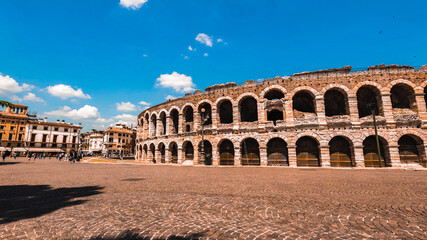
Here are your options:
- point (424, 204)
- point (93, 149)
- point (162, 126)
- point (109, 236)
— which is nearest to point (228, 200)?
point (109, 236)

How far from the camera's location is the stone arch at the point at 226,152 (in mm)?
23042

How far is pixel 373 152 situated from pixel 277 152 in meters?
9.19

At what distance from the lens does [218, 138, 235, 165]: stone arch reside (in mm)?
23042

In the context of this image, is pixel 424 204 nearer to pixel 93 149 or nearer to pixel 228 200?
pixel 228 200

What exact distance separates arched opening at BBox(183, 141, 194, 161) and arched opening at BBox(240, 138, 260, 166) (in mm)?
7575

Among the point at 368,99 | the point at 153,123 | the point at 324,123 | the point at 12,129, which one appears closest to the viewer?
the point at 324,123

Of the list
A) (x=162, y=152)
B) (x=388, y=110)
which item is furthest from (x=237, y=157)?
(x=388, y=110)

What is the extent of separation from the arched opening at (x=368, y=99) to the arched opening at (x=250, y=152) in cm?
1263

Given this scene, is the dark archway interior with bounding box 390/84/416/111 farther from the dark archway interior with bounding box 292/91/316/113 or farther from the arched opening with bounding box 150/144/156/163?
the arched opening with bounding box 150/144/156/163

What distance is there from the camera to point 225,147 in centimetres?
2364

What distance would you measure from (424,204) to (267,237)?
208 inches

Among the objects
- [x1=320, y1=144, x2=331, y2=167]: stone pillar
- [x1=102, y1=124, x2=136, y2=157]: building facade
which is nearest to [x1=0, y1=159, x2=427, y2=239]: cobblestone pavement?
[x1=320, y1=144, x2=331, y2=167]: stone pillar

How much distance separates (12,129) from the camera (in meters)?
53.9

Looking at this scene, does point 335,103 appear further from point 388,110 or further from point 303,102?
point 388,110
